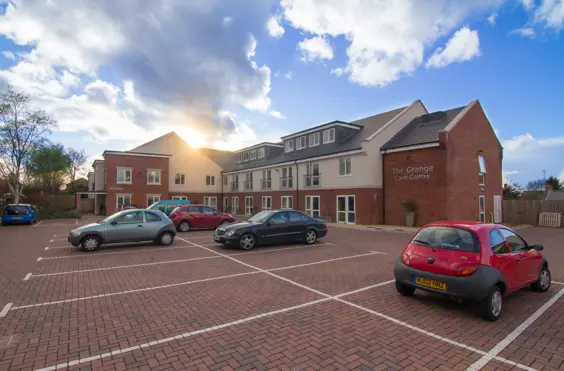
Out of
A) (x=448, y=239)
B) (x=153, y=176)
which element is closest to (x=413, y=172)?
(x=448, y=239)

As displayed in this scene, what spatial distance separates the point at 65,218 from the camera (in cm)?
2931

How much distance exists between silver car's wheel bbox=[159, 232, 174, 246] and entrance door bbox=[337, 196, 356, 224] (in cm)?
1348

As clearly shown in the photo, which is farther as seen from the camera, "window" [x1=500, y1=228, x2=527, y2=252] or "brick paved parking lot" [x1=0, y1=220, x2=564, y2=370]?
"window" [x1=500, y1=228, x2=527, y2=252]

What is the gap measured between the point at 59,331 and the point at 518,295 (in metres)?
7.71

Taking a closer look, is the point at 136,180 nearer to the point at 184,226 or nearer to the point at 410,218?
the point at 184,226

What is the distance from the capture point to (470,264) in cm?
465

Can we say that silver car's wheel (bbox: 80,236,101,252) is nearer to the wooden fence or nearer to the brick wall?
the brick wall

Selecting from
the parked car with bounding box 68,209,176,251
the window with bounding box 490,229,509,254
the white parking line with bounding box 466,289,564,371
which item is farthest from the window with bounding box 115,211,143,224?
the white parking line with bounding box 466,289,564,371

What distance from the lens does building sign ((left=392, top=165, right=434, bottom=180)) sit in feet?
60.5

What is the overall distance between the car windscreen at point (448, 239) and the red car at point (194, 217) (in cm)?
1360

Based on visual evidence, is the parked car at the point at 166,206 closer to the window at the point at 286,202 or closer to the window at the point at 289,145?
the window at the point at 286,202

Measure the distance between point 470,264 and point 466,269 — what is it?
4.0 inches

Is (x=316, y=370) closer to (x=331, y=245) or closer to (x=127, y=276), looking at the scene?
(x=127, y=276)

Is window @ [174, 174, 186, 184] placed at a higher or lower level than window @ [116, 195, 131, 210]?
higher
